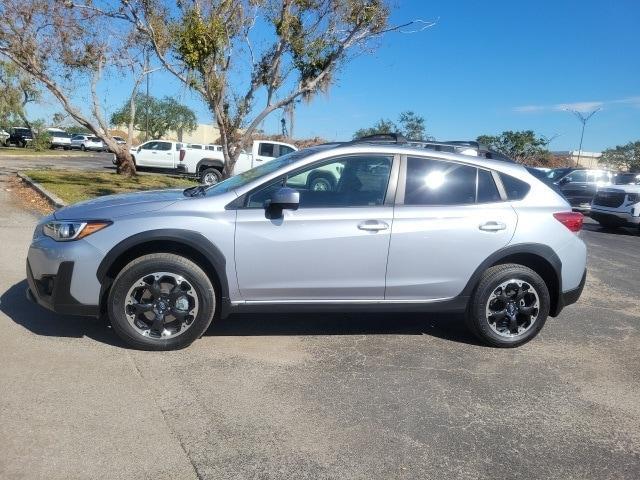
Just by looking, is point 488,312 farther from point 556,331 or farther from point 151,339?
point 151,339

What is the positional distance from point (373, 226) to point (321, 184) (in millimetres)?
633

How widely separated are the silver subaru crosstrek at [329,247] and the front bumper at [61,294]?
10mm

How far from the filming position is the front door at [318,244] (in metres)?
4.26

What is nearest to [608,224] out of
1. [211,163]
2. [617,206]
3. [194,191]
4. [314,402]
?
[617,206]

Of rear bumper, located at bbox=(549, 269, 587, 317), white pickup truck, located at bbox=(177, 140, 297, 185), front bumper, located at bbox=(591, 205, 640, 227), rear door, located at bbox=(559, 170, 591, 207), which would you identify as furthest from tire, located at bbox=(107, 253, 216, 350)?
rear door, located at bbox=(559, 170, 591, 207)

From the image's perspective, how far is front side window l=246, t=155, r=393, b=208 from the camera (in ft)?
14.8

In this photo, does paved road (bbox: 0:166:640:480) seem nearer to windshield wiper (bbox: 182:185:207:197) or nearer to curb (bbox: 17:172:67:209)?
windshield wiper (bbox: 182:185:207:197)

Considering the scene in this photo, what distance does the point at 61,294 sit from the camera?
161 inches

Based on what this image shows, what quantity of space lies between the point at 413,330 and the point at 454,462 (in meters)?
2.16

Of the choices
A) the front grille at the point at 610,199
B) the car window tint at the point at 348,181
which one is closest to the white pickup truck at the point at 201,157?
the front grille at the point at 610,199

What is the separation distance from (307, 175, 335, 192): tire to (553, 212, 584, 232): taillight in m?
1.94

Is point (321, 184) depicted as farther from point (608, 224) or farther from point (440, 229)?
point (608, 224)

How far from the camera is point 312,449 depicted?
3107mm

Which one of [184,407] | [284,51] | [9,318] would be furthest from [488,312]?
[284,51]
